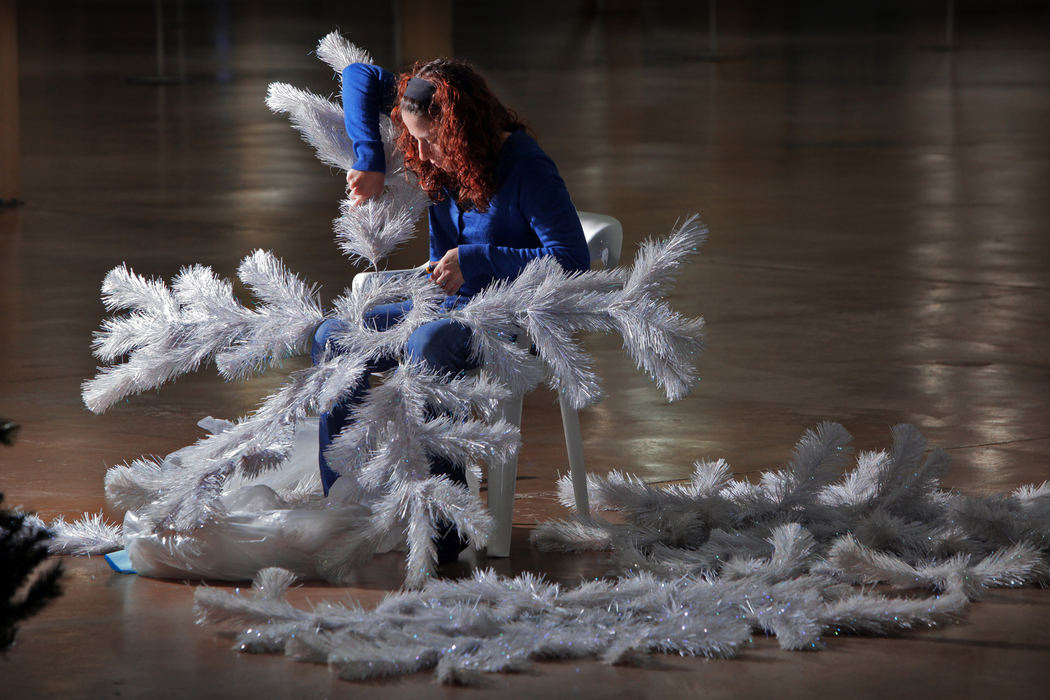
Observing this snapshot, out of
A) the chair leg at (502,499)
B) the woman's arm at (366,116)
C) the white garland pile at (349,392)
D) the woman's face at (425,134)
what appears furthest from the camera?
the woman's arm at (366,116)

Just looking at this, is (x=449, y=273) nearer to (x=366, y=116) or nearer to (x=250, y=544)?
(x=366, y=116)

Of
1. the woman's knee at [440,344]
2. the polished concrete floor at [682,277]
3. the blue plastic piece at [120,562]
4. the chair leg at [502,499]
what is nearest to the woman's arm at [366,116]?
the woman's knee at [440,344]

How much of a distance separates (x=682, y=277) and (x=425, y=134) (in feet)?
14.7

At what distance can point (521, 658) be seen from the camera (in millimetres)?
3395

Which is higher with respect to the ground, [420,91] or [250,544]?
[420,91]

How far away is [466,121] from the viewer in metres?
4.23

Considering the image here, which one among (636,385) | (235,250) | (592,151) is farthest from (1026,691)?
(592,151)

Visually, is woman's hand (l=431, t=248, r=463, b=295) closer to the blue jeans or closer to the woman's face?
the blue jeans

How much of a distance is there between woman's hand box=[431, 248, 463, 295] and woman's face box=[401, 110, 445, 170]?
0.26m

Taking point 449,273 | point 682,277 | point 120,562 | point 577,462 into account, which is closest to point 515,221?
point 449,273

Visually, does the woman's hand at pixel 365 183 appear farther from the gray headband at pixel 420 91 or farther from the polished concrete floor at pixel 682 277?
the polished concrete floor at pixel 682 277

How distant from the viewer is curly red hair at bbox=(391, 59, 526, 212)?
13.9 ft

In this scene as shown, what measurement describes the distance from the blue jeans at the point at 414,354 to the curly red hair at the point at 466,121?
11.6 inches

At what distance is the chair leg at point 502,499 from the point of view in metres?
4.18
